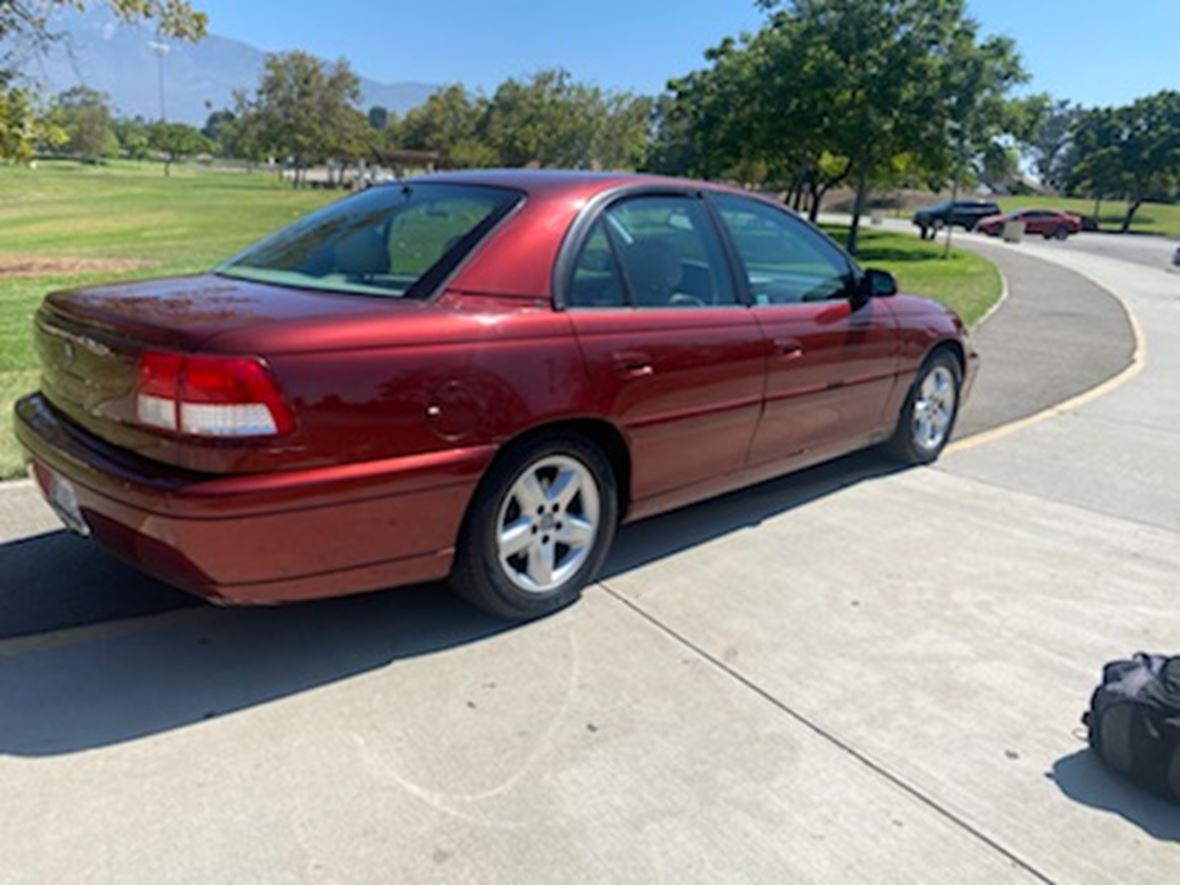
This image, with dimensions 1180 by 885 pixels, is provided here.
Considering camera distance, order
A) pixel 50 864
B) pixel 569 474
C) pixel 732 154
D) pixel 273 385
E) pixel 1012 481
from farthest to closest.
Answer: pixel 732 154
pixel 1012 481
pixel 569 474
pixel 273 385
pixel 50 864

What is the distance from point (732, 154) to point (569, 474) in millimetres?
30056

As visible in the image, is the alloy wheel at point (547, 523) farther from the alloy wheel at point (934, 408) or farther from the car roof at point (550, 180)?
the alloy wheel at point (934, 408)

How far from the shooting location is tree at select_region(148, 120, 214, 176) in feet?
412

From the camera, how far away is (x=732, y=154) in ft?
103

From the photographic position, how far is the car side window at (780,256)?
14.0 feet

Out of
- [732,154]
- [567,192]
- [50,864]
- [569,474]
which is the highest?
[732,154]

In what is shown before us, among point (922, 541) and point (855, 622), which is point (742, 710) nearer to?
point (855, 622)

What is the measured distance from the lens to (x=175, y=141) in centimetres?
12469

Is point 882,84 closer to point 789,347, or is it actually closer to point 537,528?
point 789,347

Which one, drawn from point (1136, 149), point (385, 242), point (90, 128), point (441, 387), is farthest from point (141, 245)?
point (90, 128)

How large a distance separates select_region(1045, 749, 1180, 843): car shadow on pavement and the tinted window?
216cm

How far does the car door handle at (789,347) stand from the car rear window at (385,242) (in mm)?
1416

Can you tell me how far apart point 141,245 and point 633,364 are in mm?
19484

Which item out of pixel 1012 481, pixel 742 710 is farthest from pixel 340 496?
pixel 1012 481
